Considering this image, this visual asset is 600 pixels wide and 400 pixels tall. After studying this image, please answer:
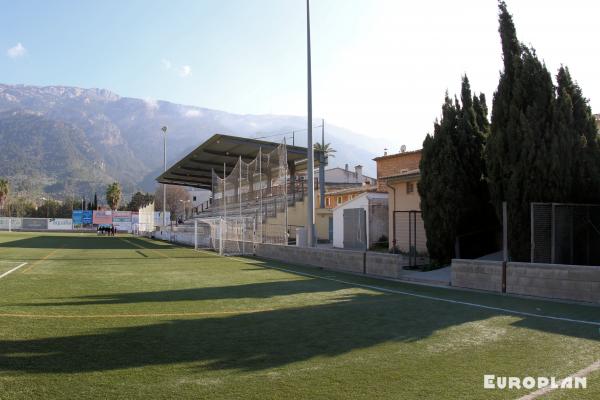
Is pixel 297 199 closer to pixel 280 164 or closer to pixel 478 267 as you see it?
pixel 280 164

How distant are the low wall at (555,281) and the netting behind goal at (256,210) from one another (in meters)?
13.6

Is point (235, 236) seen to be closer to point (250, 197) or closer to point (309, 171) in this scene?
point (250, 197)

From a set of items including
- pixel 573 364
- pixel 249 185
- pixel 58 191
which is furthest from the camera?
pixel 58 191

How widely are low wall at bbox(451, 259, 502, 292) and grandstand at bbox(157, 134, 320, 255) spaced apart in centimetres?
1183

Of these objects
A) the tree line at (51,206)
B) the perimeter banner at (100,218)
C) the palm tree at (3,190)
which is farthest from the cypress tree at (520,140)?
the palm tree at (3,190)

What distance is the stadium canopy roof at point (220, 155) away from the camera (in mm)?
41094

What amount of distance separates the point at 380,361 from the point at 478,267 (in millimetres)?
8191

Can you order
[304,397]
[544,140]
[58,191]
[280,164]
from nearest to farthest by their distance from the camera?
1. [304,397]
2. [544,140]
3. [280,164]
4. [58,191]

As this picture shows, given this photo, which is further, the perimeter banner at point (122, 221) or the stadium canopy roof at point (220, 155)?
the perimeter banner at point (122, 221)

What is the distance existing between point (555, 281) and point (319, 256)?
10203mm

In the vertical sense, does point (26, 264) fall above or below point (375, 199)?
below

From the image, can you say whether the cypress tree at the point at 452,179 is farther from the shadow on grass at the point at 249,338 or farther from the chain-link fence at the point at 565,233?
the shadow on grass at the point at 249,338

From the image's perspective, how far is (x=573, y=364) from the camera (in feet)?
19.9

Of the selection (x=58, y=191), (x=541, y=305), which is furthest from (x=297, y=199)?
(x=58, y=191)
